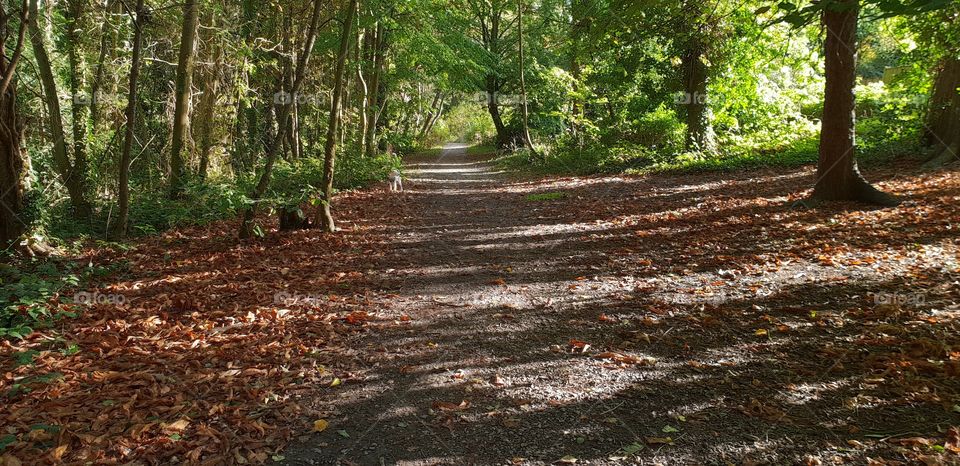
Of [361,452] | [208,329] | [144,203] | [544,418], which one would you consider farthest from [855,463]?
[144,203]

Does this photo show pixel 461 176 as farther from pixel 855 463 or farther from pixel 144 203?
pixel 855 463

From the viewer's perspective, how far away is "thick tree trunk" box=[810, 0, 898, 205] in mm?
7992

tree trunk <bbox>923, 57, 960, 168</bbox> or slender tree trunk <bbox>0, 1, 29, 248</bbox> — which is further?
tree trunk <bbox>923, 57, 960, 168</bbox>

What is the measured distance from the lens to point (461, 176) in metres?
20.7

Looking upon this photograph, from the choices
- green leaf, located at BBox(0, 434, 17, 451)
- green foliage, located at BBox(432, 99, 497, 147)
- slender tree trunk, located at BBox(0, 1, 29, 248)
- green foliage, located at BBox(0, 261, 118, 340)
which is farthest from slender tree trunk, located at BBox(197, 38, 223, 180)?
green foliage, located at BBox(432, 99, 497, 147)

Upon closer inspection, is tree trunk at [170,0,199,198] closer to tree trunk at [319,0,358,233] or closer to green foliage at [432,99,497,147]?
tree trunk at [319,0,358,233]

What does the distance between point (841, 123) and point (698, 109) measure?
321 inches

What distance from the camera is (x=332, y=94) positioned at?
15398mm

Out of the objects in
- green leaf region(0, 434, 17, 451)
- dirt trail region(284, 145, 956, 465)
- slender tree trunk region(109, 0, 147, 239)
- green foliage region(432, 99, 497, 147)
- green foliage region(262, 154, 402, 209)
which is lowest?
dirt trail region(284, 145, 956, 465)

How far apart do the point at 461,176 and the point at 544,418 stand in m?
17.8

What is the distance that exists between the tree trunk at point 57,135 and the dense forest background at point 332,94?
44 mm

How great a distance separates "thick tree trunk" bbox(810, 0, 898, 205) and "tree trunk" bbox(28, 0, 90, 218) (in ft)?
42.0

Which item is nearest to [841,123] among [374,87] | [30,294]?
[30,294]

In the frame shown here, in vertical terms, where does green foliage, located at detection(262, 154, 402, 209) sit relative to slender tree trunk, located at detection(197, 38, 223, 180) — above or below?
below
